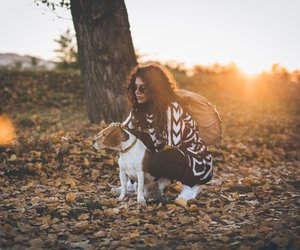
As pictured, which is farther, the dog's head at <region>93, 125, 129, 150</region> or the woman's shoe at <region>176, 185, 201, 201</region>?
the woman's shoe at <region>176, 185, 201, 201</region>

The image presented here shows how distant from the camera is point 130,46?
764 centimetres

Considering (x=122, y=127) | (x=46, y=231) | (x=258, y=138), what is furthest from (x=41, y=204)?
(x=258, y=138)

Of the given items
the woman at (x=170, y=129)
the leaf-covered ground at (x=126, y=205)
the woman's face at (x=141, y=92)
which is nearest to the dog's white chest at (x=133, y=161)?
the woman at (x=170, y=129)

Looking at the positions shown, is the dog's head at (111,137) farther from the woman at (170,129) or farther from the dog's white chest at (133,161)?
the woman at (170,129)

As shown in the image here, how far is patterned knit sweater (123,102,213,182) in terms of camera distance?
482 centimetres

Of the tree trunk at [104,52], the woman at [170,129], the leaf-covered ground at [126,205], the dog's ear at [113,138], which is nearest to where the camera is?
the leaf-covered ground at [126,205]

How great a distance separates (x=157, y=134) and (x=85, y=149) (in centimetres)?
225

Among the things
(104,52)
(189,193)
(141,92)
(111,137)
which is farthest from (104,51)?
(189,193)

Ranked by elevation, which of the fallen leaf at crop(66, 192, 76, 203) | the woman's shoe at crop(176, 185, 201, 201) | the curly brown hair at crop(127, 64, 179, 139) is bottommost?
the woman's shoe at crop(176, 185, 201, 201)

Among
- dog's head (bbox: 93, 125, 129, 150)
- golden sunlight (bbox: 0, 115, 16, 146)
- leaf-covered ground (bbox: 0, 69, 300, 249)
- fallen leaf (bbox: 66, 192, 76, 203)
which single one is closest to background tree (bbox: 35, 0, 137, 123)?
leaf-covered ground (bbox: 0, 69, 300, 249)

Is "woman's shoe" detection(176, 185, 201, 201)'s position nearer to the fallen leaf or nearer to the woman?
the woman

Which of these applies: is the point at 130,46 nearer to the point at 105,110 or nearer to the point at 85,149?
the point at 105,110

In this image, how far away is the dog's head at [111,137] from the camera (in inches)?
174

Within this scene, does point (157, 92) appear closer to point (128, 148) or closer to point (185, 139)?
point (185, 139)
